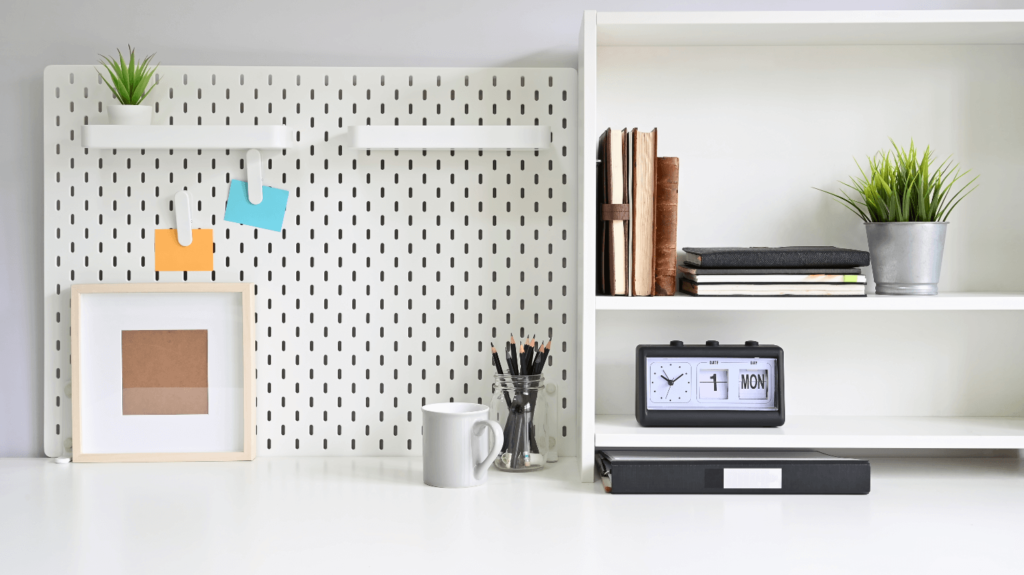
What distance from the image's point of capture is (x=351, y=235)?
1.31 metres

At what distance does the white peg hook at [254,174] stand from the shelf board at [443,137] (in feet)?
0.58

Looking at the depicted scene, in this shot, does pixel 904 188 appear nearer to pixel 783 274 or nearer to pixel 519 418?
pixel 783 274

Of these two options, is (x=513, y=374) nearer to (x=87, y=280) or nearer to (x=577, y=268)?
(x=577, y=268)

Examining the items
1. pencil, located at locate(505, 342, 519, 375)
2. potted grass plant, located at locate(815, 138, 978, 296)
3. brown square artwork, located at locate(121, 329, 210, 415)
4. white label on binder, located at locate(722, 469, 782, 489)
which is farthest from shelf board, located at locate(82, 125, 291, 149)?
potted grass plant, located at locate(815, 138, 978, 296)

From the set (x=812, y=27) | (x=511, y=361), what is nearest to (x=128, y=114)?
(x=511, y=361)

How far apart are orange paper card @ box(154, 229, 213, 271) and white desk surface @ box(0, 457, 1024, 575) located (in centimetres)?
33

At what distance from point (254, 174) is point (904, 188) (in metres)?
1.05

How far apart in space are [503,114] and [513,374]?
0.44 metres

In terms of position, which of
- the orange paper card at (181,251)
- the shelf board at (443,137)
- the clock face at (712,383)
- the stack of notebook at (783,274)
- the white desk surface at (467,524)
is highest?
the shelf board at (443,137)

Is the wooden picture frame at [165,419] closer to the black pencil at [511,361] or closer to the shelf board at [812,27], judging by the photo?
the black pencil at [511,361]

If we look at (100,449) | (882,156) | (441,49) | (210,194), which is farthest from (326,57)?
(882,156)

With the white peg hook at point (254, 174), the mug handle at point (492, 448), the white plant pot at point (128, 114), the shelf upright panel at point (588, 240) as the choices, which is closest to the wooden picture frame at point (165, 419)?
the white peg hook at point (254, 174)

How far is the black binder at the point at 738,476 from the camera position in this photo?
3.61ft

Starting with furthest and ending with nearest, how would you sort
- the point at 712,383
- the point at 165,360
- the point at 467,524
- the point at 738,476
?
the point at 165,360 → the point at 712,383 → the point at 738,476 → the point at 467,524
